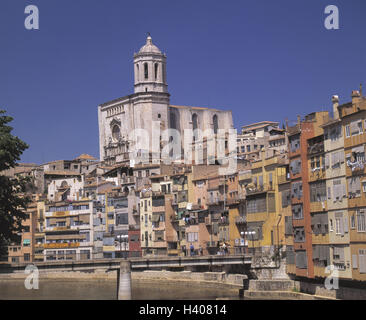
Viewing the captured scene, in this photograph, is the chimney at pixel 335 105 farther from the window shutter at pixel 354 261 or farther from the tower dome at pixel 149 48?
the tower dome at pixel 149 48

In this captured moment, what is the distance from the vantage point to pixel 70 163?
153500mm

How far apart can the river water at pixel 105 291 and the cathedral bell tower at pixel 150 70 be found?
81.8 meters

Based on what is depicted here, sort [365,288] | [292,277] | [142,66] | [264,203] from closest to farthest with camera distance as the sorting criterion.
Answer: [365,288]
[292,277]
[264,203]
[142,66]

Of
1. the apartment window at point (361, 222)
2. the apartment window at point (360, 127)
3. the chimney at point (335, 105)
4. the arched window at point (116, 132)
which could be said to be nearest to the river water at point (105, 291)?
the apartment window at point (361, 222)

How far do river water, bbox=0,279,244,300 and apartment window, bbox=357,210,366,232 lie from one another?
1577cm

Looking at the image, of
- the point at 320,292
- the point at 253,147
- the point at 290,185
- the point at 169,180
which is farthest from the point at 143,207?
the point at 253,147

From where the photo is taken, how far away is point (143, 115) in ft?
520

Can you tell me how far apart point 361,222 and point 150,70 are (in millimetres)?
121794

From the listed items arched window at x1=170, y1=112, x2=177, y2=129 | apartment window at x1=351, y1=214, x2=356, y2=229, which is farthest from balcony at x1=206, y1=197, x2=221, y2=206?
arched window at x1=170, y1=112, x2=177, y2=129

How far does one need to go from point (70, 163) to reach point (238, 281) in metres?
93.7

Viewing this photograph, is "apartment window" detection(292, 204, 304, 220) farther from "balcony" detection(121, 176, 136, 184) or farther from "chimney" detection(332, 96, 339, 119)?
"balcony" detection(121, 176, 136, 184)

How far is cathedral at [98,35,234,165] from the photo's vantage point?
158 meters

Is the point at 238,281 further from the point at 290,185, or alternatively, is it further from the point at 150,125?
the point at 150,125

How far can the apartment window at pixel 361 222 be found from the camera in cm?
4319
